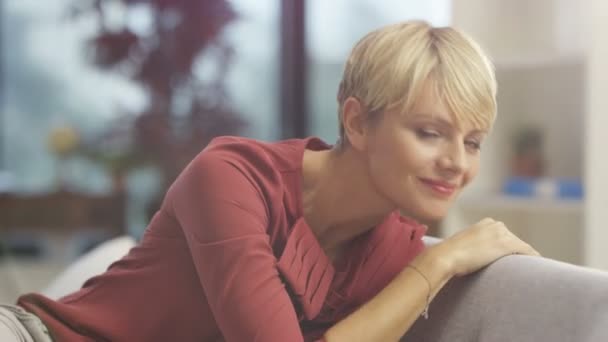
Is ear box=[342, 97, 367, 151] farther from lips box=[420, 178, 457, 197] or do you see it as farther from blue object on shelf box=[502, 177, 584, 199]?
blue object on shelf box=[502, 177, 584, 199]

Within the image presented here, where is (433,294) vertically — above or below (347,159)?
below

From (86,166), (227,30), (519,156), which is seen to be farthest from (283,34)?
(519,156)

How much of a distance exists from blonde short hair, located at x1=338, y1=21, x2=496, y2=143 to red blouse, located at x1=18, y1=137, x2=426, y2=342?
180 mm

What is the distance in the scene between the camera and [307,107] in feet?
14.9

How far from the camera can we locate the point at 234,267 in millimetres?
1288

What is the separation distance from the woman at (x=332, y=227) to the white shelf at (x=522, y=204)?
1.54 metres

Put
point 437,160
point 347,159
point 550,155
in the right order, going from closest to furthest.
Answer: point 437,160, point 347,159, point 550,155

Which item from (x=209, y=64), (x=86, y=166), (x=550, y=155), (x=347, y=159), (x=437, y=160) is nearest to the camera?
(x=437, y=160)

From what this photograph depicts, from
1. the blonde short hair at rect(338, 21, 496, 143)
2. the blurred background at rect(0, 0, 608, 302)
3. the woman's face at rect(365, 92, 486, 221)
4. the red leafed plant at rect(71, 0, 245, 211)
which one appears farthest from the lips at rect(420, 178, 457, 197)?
the red leafed plant at rect(71, 0, 245, 211)

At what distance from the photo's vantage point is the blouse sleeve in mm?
1283

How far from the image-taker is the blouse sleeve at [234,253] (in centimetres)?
128

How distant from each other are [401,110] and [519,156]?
2.03 metres

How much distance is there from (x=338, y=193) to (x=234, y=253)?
25 cm

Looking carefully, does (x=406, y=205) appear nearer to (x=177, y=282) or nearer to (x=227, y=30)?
(x=177, y=282)
